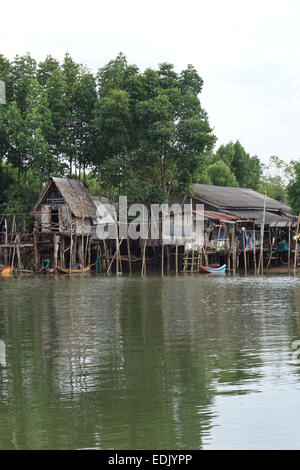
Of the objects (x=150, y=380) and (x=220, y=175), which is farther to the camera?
(x=220, y=175)

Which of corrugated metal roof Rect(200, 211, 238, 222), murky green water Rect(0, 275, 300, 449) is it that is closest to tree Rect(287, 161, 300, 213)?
corrugated metal roof Rect(200, 211, 238, 222)

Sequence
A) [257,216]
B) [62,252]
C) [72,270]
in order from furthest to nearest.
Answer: [257,216] → [62,252] → [72,270]

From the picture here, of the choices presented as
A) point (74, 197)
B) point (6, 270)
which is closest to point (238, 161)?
point (74, 197)

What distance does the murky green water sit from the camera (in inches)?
245

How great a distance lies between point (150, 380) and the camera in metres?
8.45

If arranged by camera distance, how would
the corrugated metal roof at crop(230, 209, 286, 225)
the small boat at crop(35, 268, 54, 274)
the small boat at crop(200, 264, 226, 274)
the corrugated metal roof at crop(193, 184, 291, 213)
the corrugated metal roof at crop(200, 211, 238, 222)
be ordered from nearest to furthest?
the small boat at crop(200, 264, 226, 274), the corrugated metal roof at crop(200, 211, 238, 222), the small boat at crop(35, 268, 54, 274), the corrugated metal roof at crop(230, 209, 286, 225), the corrugated metal roof at crop(193, 184, 291, 213)

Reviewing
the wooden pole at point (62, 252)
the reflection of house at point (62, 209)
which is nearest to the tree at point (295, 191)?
the reflection of house at point (62, 209)

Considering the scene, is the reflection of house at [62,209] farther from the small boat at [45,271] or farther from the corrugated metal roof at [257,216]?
the corrugated metal roof at [257,216]

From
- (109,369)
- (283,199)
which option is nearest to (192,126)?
(283,199)

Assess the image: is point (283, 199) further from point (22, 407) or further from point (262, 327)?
point (22, 407)

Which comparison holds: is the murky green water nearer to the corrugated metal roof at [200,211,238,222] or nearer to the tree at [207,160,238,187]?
the corrugated metal roof at [200,211,238,222]

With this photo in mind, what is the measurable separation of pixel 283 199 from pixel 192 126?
93.4ft

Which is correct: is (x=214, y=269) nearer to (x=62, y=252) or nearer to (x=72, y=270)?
(x=72, y=270)

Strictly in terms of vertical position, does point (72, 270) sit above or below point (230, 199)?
below
